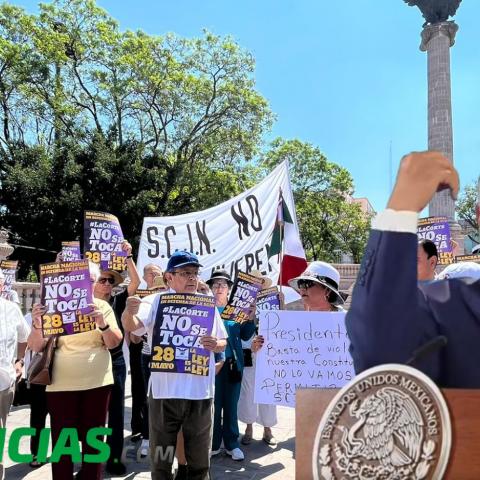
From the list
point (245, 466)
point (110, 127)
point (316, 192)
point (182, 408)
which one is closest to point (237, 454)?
point (245, 466)

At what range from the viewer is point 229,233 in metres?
8.56

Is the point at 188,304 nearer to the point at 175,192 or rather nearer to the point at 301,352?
the point at 301,352

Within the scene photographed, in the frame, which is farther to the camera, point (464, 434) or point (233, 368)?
point (233, 368)

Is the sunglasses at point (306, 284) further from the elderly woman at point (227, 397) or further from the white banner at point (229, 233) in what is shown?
the white banner at point (229, 233)

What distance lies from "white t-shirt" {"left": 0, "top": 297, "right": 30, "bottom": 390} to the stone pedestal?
818 inches

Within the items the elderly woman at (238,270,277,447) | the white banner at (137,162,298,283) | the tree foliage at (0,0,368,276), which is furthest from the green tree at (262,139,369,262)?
the elderly woman at (238,270,277,447)

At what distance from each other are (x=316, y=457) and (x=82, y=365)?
10.2 ft

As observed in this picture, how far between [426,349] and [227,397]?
179 inches

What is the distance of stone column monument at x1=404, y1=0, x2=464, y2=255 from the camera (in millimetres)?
21969

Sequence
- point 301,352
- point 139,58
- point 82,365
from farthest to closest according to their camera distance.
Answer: point 139,58 → point 301,352 → point 82,365

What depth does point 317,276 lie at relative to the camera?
3.56 metres

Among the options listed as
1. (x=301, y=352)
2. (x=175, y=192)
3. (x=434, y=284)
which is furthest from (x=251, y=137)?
(x=434, y=284)

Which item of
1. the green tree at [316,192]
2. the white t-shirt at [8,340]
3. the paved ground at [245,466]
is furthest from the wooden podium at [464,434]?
the green tree at [316,192]

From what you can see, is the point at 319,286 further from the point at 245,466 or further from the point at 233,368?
the point at 245,466
